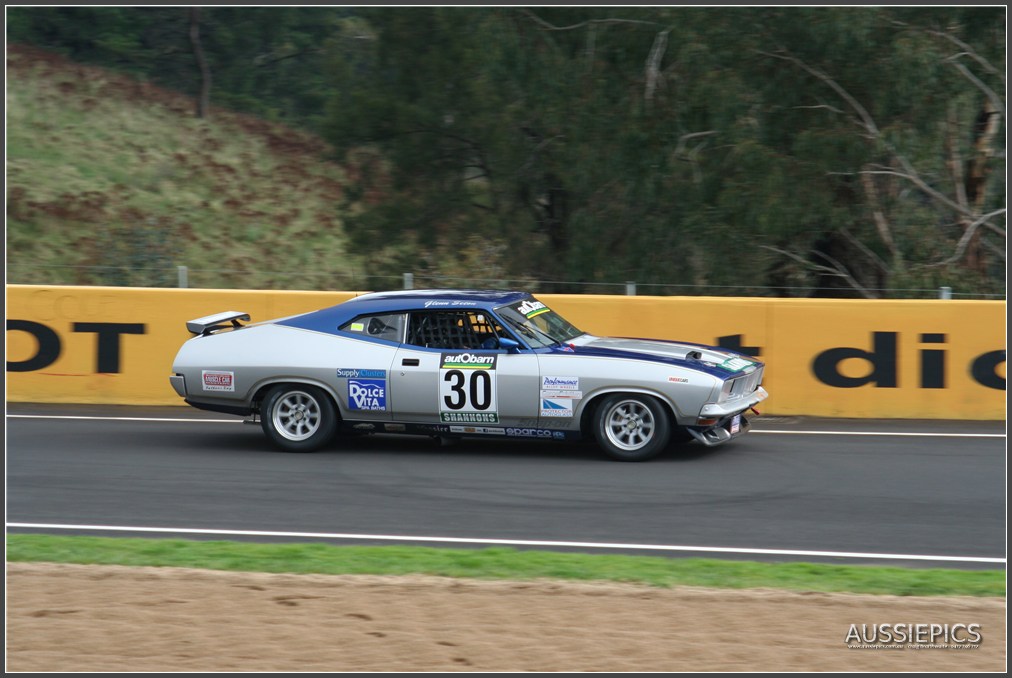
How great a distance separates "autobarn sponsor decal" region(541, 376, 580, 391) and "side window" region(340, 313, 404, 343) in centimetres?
145

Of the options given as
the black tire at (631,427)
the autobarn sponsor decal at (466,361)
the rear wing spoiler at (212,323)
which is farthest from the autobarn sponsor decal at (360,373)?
the black tire at (631,427)

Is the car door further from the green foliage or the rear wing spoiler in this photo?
the green foliage

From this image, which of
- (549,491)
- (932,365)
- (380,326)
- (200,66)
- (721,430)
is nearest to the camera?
(549,491)

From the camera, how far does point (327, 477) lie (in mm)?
10008

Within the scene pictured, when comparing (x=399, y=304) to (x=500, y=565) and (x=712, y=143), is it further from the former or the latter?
(x=712, y=143)

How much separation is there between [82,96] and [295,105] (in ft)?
21.8

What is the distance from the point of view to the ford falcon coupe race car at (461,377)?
34.2 ft

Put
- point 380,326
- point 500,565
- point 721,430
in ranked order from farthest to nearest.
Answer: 1. point 380,326
2. point 721,430
3. point 500,565

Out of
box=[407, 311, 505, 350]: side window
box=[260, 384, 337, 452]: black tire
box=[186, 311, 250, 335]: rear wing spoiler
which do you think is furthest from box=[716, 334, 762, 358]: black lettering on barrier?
box=[186, 311, 250, 335]: rear wing spoiler

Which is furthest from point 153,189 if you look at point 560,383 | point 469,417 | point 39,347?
point 560,383

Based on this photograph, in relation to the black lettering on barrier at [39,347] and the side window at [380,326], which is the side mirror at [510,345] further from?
the black lettering on barrier at [39,347]

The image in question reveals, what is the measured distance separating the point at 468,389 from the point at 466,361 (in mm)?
257

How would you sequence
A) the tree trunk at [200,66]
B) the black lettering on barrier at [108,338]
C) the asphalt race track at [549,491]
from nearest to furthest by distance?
the asphalt race track at [549,491], the black lettering on barrier at [108,338], the tree trunk at [200,66]

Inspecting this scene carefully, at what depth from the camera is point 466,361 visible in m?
10.7
